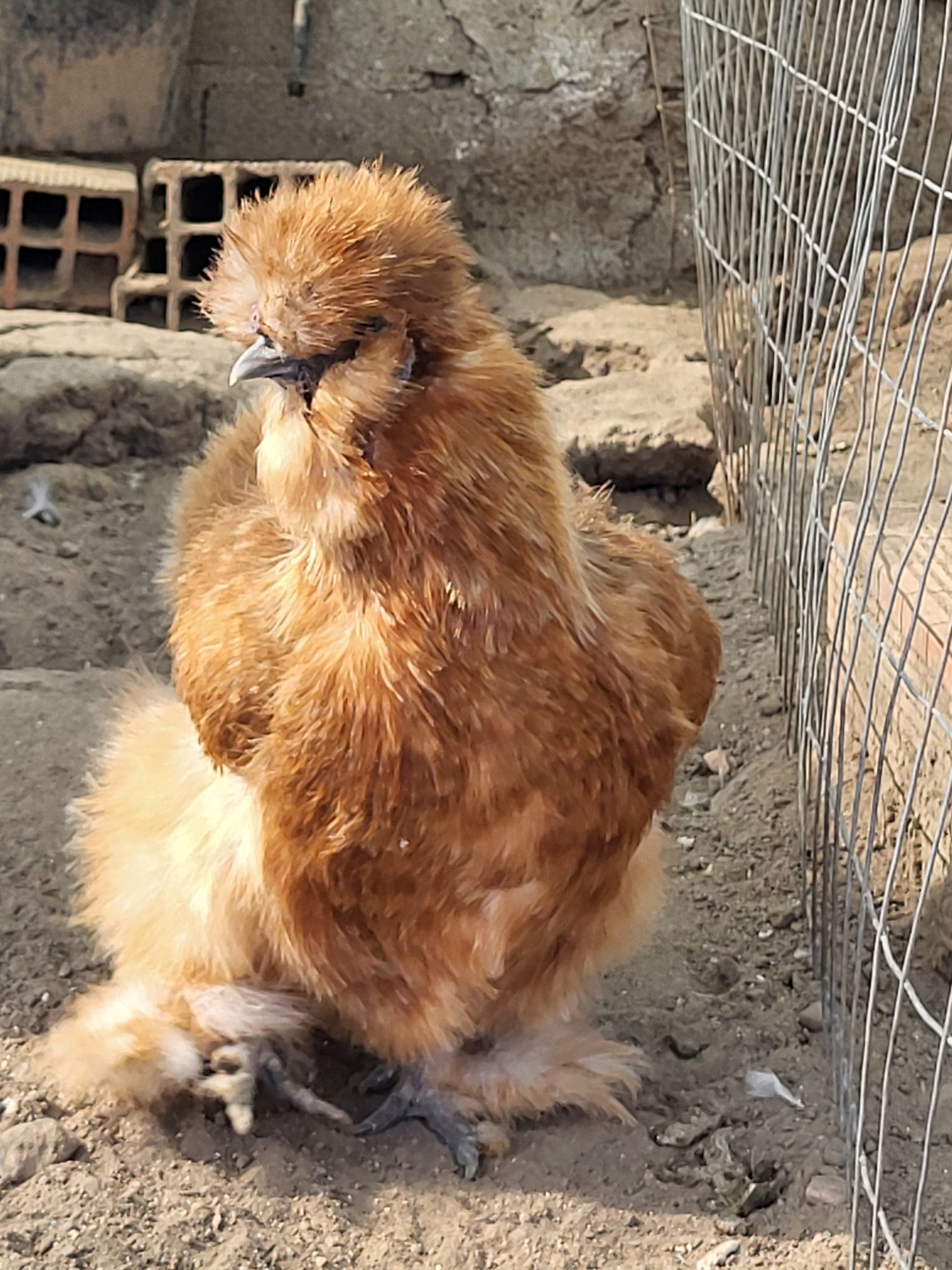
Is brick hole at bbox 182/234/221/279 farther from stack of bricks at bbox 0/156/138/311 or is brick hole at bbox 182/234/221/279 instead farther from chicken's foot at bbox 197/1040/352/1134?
chicken's foot at bbox 197/1040/352/1134

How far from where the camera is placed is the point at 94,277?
5578 mm

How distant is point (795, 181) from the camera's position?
3.83 m

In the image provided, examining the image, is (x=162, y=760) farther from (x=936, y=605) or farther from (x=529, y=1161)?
(x=936, y=605)

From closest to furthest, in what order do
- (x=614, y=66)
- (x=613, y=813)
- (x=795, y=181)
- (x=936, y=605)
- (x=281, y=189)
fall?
1. (x=281, y=189)
2. (x=613, y=813)
3. (x=936, y=605)
4. (x=795, y=181)
5. (x=614, y=66)

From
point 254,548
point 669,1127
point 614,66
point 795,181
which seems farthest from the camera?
point 614,66

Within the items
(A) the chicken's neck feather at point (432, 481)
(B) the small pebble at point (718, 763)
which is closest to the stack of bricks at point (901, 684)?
(B) the small pebble at point (718, 763)

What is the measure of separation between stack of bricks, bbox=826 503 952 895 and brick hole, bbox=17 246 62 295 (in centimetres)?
354

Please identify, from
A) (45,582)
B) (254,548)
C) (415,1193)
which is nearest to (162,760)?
(254,548)

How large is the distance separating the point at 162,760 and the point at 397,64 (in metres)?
4.32

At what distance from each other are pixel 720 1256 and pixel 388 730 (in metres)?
0.97

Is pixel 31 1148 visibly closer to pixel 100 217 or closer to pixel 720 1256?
pixel 720 1256

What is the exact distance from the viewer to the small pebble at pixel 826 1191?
2217mm

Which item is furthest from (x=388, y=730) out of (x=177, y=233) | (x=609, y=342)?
(x=177, y=233)

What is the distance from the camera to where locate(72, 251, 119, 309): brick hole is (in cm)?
552
